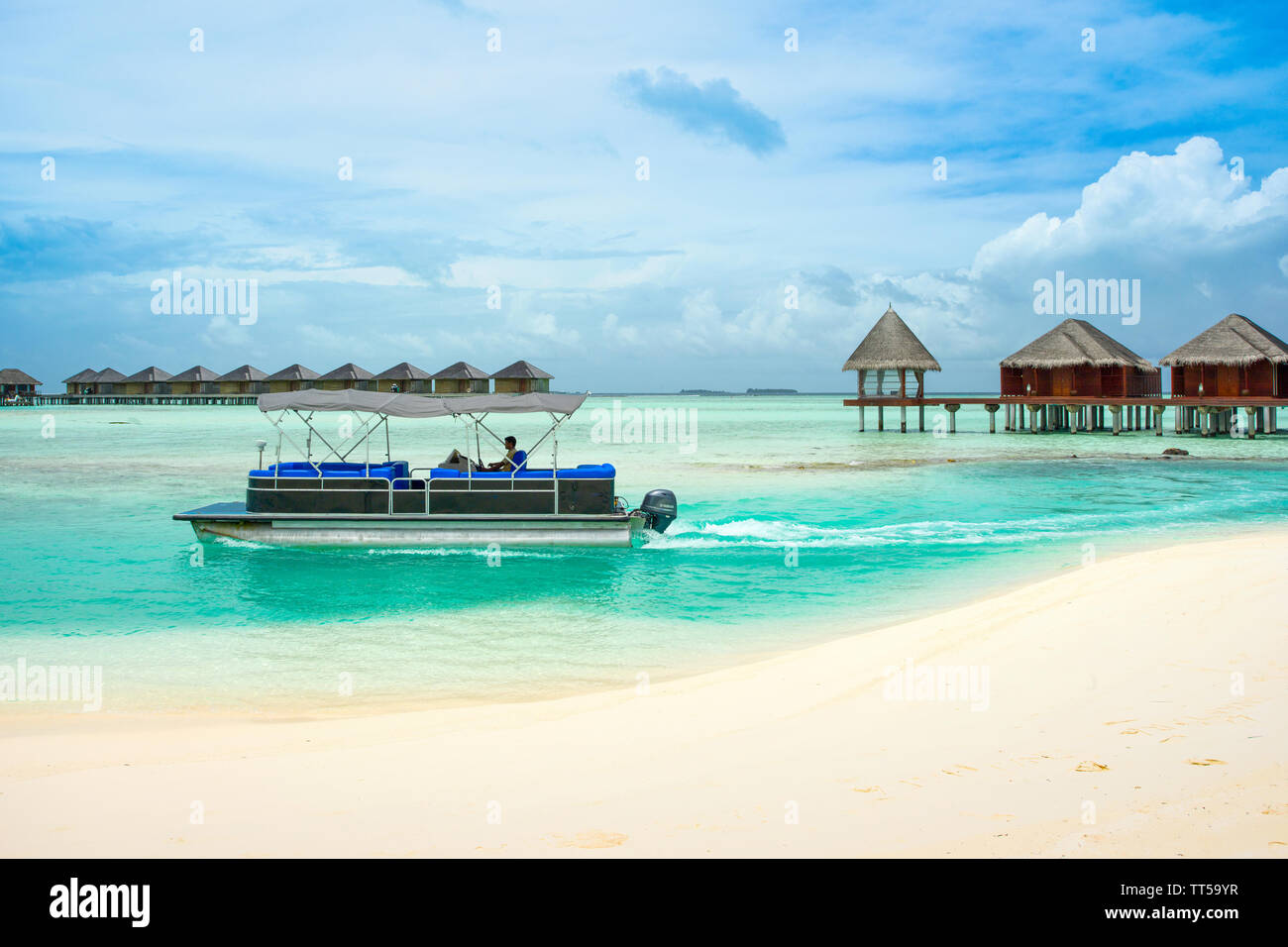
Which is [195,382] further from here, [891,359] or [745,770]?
[745,770]

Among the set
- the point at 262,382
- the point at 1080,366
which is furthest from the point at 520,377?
the point at 1080,366

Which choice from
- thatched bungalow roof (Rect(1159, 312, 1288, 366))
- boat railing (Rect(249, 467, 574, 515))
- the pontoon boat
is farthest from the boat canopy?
thatched bungalow roof (Rect(1159, 312, 1288, 366))

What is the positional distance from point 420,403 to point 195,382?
8877 centimetres

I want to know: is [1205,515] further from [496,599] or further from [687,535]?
[496,599]

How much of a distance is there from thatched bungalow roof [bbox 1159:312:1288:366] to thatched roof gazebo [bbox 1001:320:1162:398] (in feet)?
9.86

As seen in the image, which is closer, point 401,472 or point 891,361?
point 401,472

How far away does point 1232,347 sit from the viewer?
1539 inches

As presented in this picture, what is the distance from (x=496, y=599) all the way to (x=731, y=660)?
373 cm

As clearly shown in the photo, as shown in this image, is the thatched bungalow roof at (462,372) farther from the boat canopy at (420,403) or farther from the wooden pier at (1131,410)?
the boat canopy at (420,403)

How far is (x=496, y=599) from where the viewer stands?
10992mm

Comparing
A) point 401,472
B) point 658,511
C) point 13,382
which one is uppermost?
point 13,382

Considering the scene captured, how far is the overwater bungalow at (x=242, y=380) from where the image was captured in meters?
91.0

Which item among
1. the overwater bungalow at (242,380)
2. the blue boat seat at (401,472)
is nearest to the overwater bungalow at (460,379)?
the overwater bungalow at (242,380)
